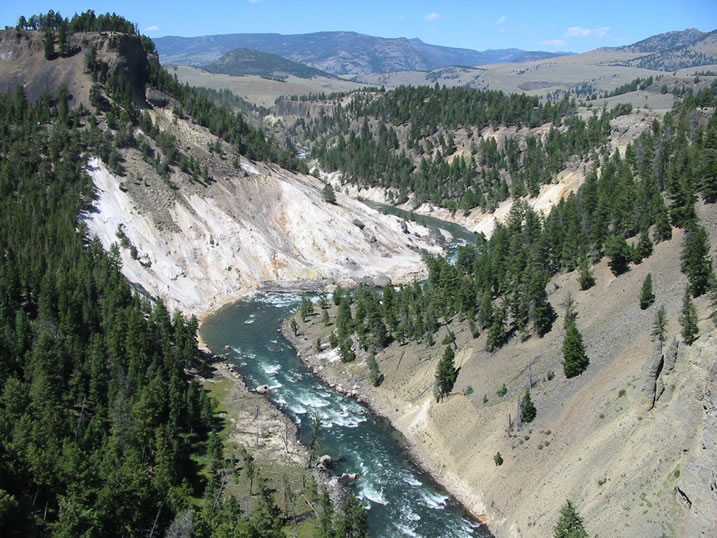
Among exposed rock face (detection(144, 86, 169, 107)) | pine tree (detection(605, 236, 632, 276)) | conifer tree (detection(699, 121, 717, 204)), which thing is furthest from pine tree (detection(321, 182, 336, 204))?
conifer tree (detection(699, 121, 717, 204))

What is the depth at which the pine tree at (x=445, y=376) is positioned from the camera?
63.0 metres

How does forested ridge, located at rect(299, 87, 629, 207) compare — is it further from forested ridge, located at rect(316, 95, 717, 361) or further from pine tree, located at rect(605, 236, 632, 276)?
pine tree, located at rect(605, 236, 632, 276)

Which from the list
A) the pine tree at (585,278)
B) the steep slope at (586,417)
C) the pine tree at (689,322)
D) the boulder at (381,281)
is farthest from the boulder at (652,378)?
the boulder at (381,281)

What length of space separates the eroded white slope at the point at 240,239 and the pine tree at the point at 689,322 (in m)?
63.2

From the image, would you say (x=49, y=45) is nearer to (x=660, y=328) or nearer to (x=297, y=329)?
(x=297, y=329)

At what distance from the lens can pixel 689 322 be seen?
4766 centimetres

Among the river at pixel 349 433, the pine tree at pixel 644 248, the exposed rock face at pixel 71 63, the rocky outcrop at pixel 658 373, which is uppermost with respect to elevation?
the exposed rock face at pixel 71 63

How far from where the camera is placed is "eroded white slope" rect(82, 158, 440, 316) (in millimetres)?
100438

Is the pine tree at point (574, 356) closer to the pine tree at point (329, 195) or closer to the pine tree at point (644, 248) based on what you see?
the pine tree at point (644, 248)

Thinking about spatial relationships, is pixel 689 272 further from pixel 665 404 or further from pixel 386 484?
pixel 386 484

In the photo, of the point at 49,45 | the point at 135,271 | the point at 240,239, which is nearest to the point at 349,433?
the point at 135,271

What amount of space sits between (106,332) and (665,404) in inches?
2201

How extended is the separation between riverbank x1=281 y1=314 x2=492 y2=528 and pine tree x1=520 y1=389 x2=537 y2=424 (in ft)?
24.0

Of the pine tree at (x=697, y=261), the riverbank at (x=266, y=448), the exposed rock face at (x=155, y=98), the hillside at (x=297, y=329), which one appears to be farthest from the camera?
the exposed rock face at (x=155, y=98)
